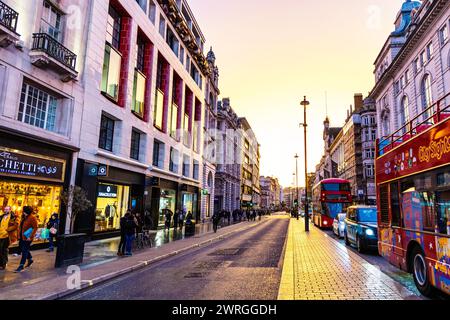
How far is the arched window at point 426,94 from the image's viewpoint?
31120 millimetres

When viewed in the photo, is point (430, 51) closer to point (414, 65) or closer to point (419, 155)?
point (414, 65)

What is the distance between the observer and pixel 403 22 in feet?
142

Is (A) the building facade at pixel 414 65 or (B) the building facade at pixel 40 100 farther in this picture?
(A) the building facade at pixel 414 65

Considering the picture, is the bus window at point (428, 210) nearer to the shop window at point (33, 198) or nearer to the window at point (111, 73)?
the shop window at point (33, 198)

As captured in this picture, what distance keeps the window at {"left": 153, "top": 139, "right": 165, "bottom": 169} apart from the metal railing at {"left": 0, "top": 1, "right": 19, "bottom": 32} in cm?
1533

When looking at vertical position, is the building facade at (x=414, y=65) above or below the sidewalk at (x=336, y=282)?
above

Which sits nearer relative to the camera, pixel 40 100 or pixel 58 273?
pixel 58 273

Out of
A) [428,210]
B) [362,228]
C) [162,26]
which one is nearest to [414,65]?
[162,26]

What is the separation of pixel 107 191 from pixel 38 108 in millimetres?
6854

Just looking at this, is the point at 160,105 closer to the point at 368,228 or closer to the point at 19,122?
the point at 19,122

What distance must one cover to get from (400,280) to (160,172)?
2063 centimetres

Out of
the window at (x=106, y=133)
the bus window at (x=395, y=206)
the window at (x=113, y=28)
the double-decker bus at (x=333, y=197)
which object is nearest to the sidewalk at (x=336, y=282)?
the bus window at (x=395, y=206)

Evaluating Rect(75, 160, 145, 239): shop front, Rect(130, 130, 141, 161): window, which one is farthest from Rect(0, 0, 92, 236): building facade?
Rect(130, 130, 141, 161): window

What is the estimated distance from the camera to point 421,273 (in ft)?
22.8
